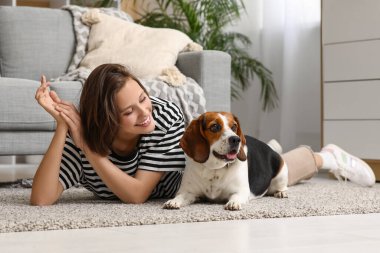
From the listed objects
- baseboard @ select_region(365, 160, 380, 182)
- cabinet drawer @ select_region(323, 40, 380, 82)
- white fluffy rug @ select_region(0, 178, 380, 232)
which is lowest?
baseboard @ select_region(365, 160, 380, 182)

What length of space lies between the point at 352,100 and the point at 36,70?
69.0 inches

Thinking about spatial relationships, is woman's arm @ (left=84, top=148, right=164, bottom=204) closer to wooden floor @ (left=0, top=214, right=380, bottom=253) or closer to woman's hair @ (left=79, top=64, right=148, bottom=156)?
woman's hair @ (left=79, top=64, right=148, bottom=156)

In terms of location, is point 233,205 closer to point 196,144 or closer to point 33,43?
point 196,144

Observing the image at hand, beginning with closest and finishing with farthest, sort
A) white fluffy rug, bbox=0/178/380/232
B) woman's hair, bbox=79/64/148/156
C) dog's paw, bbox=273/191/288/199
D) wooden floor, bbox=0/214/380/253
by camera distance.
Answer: wooden floor, bbox=0/214/380/253 → white fluffy rug, bbox=0/178/380/232 → woman's hair, bbox=79/64/148/156 → dog's paw, bbox=273/191/288/199

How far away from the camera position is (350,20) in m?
4.04

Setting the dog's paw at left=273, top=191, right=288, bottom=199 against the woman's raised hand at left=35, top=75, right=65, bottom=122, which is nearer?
the woman's raised hand at left=35, top=75, right=65, bottom=122

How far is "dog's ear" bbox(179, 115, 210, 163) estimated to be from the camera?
224 cm

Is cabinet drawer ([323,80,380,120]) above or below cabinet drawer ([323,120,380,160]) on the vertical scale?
above

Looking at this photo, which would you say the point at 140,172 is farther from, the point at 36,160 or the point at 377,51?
the point at 36,160

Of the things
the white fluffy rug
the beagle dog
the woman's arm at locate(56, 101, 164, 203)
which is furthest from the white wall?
the woman's arm at locate(56, 101, 164, 203)

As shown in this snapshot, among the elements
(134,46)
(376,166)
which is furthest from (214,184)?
(376,166)

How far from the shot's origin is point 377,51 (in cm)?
388

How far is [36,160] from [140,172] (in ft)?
11.5

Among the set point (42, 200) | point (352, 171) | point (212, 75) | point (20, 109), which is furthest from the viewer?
point (212, 75)
